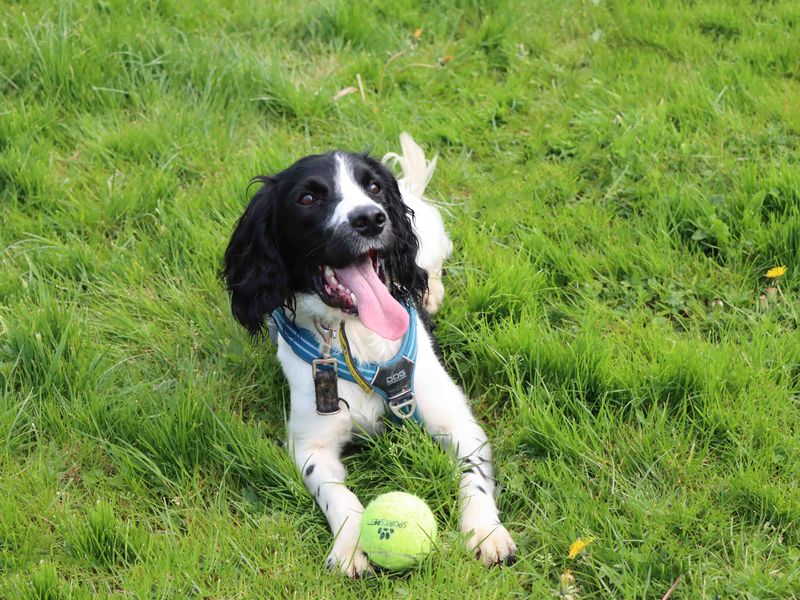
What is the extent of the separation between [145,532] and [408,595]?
36.6 inches

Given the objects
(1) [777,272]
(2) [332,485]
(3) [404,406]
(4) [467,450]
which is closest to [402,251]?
(3) [404,406]

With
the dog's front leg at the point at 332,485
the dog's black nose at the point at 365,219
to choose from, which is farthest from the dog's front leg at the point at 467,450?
the dog's black nose at the point at 365,219

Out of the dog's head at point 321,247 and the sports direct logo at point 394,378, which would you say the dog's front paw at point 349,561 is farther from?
the dog's head at point 321,247

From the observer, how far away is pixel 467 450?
3.11 m

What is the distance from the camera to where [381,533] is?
2.65 metres

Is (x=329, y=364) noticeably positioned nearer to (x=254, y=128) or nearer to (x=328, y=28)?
(x=254, y=128)

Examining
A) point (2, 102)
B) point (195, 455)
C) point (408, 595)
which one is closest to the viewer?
point (408, 595)

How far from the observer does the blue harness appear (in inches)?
126

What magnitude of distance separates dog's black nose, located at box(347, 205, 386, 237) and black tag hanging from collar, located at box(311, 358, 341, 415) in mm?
510

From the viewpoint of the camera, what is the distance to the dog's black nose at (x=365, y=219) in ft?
9.84

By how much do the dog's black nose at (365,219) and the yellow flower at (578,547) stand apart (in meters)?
1.24

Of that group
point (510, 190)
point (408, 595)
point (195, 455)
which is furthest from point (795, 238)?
point (195, 455)

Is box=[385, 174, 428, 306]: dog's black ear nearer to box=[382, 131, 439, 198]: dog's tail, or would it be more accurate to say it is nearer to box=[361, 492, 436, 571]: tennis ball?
box=[382, 131, 439, 198]: dog's tail

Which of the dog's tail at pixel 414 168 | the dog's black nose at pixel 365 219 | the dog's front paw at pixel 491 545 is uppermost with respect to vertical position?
the dog's black nose at pixel 365 219
